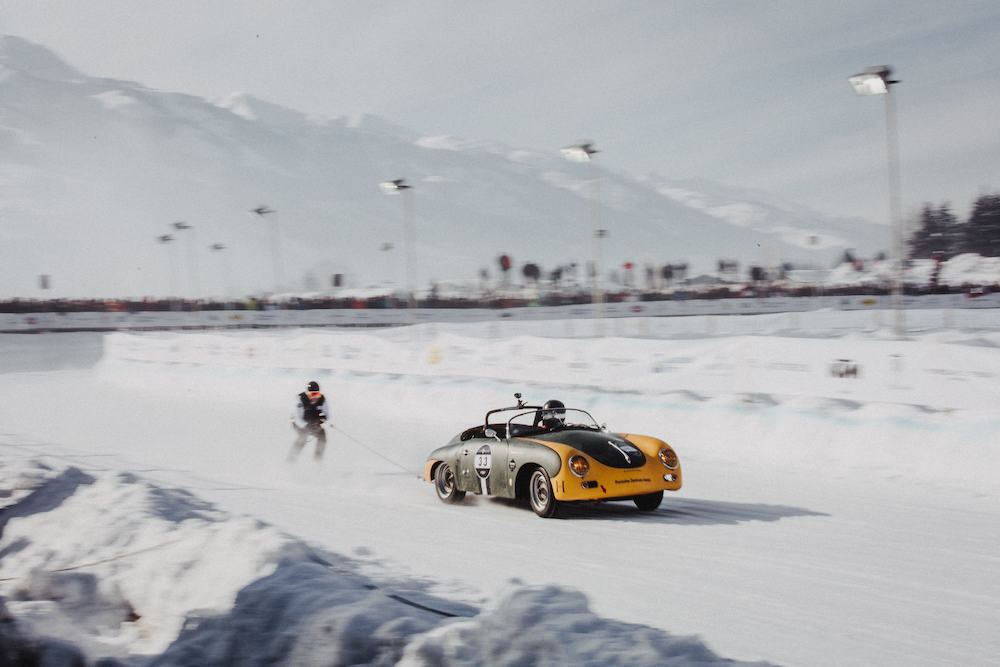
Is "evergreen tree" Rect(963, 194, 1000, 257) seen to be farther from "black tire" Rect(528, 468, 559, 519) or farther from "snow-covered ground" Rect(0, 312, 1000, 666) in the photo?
"black tire" Rect(528, 468, 559, 519)

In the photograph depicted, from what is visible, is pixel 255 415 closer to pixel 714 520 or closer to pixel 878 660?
pixel 714 520

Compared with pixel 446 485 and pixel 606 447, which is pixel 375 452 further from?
pixel 606 447

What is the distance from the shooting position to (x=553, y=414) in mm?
10383

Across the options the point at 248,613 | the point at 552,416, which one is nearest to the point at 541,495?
the point at 552,416

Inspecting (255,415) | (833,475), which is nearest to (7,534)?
(833,475)

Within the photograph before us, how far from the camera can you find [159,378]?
30.8 m

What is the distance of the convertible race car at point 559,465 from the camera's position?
898 cm

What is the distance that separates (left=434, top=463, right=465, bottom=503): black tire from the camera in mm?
10789

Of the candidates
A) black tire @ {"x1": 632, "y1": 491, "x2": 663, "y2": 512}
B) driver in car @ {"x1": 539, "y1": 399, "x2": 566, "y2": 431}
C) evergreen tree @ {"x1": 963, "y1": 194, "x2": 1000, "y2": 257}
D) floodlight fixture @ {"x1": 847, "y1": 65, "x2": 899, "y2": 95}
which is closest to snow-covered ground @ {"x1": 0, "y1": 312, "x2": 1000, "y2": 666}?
black tire @ {"x1": 632, "y1": 491, "x2": 663, "y2": 512}

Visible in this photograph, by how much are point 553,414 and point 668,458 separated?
155cm

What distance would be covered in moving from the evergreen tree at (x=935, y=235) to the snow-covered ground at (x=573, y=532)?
97184 millimetres

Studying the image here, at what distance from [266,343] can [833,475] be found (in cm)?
1965

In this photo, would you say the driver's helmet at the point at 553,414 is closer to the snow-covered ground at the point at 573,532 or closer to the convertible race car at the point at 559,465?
the convertible race car at the point at 559,465

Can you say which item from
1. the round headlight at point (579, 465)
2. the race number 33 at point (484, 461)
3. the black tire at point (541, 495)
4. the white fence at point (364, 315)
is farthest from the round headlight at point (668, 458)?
the white fence at point (364, 315)
